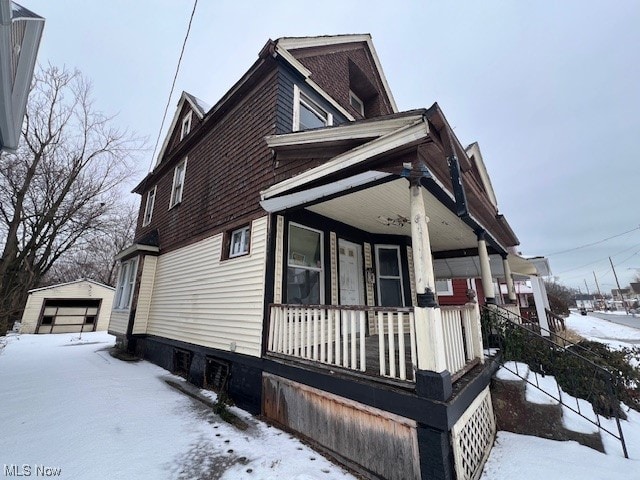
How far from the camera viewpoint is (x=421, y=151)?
9.97ft

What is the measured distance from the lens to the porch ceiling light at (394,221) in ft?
18.8

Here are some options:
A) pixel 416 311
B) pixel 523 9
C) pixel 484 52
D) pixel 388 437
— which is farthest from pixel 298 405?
pixel 484 52

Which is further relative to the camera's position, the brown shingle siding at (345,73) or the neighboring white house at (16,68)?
the brown shingle siding at (345,73)

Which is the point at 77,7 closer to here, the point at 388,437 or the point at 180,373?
the point at 180,373

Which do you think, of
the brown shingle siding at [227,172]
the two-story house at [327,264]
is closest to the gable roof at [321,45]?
the two-story house at [327,264]

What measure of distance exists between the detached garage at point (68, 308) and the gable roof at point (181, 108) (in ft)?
45.3

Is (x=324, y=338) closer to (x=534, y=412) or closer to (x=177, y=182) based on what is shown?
(x=534, y=412)

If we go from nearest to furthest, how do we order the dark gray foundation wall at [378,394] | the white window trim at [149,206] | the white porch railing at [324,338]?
the dark gray foundation wall at [378,394] < the white porch railing at [324,338] < the white window trim at [149,206]

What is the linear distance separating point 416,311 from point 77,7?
939 cm

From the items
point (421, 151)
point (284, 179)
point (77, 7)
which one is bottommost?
point (421, 151)

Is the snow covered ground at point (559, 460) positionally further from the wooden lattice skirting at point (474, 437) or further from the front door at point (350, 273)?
the front door at point (350, 273)

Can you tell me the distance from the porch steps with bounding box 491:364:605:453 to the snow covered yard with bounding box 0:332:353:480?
2.89 metres

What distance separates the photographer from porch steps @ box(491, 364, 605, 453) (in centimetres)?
367

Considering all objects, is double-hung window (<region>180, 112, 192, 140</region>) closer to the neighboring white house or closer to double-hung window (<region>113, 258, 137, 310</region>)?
double-hung window (<region>113, 258, 137, 310</region>)
